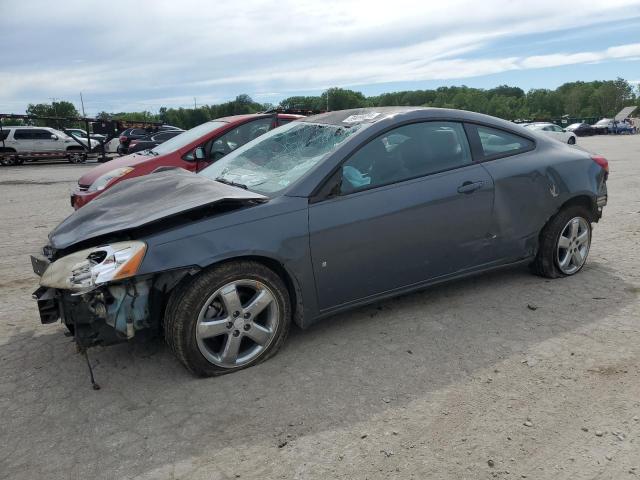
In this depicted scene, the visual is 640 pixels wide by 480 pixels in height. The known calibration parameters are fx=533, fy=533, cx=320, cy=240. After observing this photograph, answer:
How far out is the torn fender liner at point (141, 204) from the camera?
10.5ft

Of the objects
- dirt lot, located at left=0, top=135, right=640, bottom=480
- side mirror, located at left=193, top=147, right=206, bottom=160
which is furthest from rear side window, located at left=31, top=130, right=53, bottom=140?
dirt lot, located at left=0, top=135, right=640, bottom=480

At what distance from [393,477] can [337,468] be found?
251mm

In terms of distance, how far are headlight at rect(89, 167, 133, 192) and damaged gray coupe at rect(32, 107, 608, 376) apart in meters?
2.40

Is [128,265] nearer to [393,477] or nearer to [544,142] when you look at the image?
[393,477]

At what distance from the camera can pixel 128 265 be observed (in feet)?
9.52

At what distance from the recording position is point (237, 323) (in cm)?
319

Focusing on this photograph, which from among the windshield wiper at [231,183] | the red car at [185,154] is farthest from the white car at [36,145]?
the windshield wiper at [231,183]

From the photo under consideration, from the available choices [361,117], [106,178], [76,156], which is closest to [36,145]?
[76,156]

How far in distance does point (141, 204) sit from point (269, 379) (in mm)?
1407

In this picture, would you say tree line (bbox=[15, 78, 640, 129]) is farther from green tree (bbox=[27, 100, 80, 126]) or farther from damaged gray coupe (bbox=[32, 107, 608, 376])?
damaged gray coupe (bbox=[32, 107, 608, 376])

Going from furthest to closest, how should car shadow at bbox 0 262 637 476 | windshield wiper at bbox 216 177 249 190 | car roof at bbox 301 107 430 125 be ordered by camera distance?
car roof at bbox 301 107 430 125, windshield wiper at bbox 216 177 249 190, car shadow at bbox 0 262 637 476

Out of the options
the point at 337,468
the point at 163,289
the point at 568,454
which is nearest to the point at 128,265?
the point at 163,289

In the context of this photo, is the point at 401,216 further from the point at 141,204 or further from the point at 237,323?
the point at 141,204

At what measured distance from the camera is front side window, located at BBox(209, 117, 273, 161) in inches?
274
